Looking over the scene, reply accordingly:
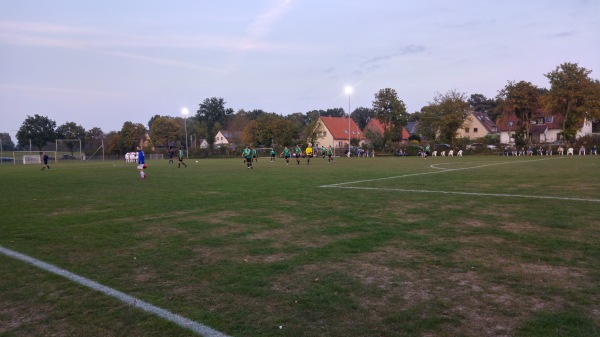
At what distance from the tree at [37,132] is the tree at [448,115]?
257 ft

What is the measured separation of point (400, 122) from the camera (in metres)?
73.2

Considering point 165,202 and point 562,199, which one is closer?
point 562,199

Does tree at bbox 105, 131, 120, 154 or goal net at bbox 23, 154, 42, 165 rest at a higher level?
tree at bbox 105, 131, 120, 154

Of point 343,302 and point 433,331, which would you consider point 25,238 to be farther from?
point 433,331

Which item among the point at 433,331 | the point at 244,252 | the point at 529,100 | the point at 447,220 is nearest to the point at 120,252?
the point at 244,252

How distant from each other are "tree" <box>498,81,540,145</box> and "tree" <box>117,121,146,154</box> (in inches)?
2704

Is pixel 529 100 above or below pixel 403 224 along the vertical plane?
above

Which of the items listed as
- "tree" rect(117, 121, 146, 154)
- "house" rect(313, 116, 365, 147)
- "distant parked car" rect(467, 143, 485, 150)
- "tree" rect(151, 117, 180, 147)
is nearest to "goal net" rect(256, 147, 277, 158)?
"house" rect(313, 116, 365, 147)

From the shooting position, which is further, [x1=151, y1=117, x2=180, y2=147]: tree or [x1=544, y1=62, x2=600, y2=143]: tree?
[x1=151, y1=117, x2=180, y2=147]: tree

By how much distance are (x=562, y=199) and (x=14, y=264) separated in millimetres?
12817

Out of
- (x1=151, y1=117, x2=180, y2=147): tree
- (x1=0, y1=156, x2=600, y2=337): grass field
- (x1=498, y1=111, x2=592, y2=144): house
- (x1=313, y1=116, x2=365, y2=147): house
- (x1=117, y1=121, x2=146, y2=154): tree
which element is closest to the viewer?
(x1=0, y1=156, x2=600, y2=337): grass field

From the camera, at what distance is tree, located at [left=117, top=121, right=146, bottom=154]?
85.2 meters

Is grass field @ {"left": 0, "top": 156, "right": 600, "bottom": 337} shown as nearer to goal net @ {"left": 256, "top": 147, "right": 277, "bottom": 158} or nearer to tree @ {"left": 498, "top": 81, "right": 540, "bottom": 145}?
tree @ {"left": 498, "top": 81, "right": 540, "bottom": 145}

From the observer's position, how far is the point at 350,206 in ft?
Result: 36.0
